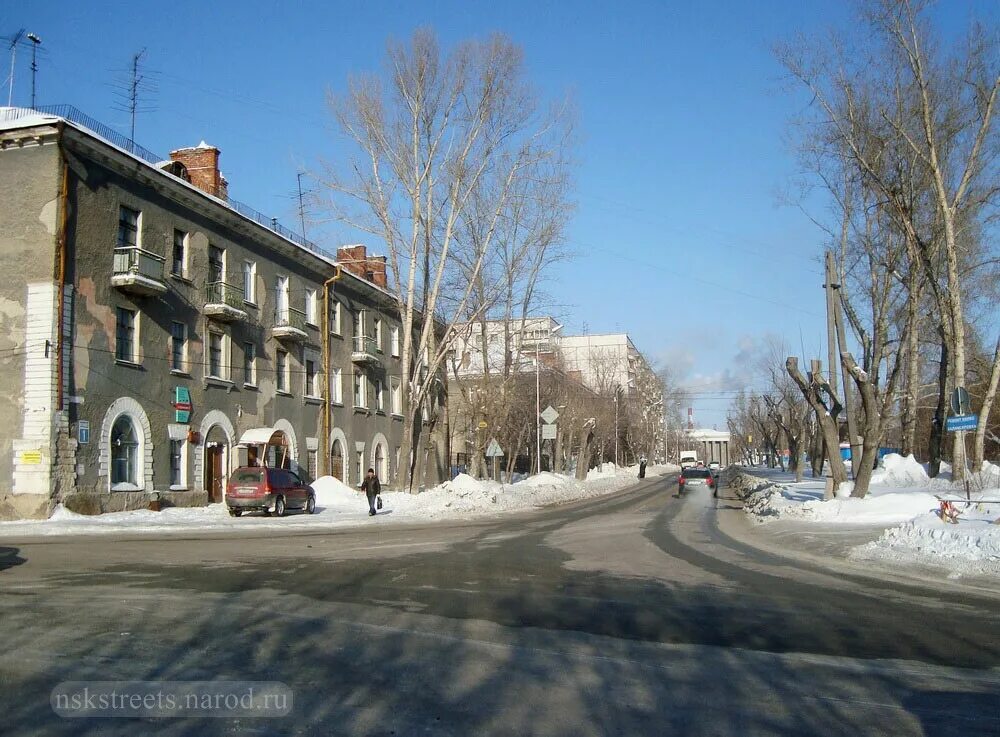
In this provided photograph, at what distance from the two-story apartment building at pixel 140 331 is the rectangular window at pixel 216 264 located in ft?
0.24

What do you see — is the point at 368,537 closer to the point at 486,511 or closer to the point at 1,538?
the point at 1,538

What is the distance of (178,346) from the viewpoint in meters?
32.3

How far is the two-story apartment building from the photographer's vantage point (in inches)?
1045

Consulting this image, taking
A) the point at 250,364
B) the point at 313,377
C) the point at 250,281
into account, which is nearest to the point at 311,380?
the point at 313,377

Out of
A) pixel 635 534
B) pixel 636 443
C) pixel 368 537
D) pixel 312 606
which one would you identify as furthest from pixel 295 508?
pixel 636 443

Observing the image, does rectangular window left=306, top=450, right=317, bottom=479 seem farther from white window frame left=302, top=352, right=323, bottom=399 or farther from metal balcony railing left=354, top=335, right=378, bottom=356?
metal balcony railing left=354, top=335, right=378, bottom=356

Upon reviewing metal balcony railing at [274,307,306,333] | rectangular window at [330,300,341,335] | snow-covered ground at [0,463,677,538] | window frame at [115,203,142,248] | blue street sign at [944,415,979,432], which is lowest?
snow-covered ground at [0,463,677,538]

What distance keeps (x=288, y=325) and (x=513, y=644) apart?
32467 mm

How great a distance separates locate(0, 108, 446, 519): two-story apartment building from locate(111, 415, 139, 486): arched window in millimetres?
52

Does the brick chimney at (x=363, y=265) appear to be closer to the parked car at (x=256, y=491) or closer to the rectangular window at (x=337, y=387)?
the rectangular window at (x=337, y=387)

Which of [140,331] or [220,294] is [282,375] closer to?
[220,294]

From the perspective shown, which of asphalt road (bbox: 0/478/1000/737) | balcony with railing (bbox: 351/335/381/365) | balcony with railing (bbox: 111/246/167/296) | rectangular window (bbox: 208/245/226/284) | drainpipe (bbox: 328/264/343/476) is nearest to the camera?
asphalt road (bbox: 0/478/1000/737)

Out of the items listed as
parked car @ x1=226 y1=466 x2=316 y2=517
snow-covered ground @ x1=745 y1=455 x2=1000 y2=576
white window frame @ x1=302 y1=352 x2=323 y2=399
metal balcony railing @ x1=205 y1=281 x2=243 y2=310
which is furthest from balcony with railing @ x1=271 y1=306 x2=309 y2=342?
snow-covered ground @ x1=745 y1=455 x2=1000 y2=576

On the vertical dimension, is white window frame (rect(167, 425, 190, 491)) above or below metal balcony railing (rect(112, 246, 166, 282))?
below
